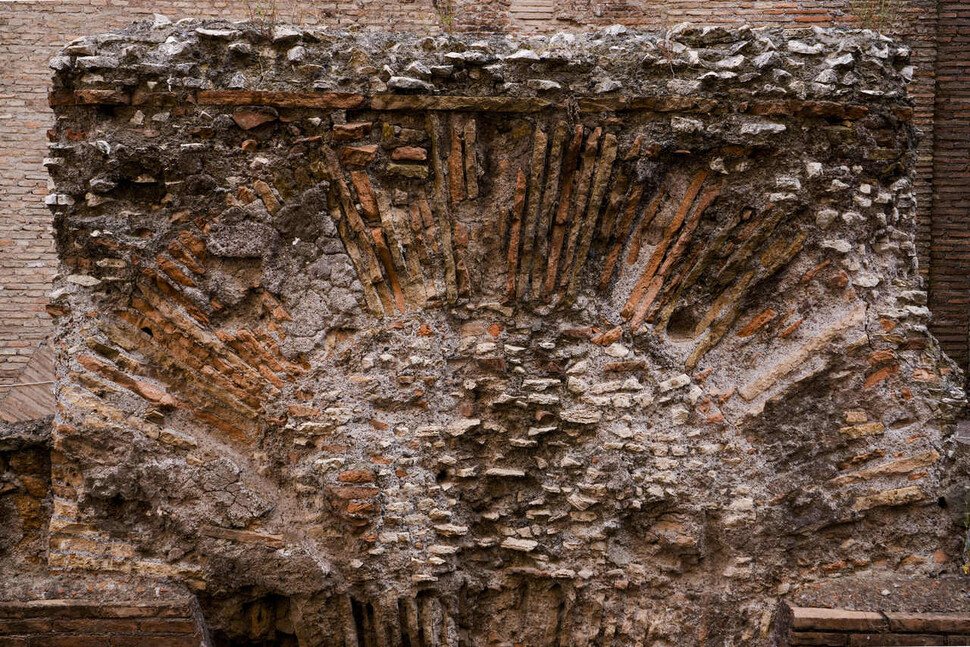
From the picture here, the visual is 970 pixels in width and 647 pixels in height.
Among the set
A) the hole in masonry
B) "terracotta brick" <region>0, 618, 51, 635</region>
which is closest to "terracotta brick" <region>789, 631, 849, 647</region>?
the hole in masonry

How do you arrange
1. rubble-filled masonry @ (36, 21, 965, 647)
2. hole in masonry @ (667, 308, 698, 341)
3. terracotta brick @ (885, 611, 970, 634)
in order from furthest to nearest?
hole in masonry @ (667, 308, 698, 341), rubble-filled masonry @ (36, 21, 965, 647), terracotta brick @ (885, 611, 970, 634)

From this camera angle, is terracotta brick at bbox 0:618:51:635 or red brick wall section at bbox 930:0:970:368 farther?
red brick wall section at bbox 930:0:970:368

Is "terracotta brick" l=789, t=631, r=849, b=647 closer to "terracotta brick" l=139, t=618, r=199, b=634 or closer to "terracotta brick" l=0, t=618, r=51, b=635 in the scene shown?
"terracotta brick" l=139, t=618, r=199, b=634

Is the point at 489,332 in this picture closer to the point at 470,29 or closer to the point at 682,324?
the point at 682,324

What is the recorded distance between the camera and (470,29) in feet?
21.0

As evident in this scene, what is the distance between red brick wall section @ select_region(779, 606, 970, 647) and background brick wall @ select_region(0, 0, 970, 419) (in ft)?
13.5

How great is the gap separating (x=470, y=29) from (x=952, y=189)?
173 inches

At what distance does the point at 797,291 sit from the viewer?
3256mm

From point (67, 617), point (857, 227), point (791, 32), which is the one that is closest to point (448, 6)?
point (791, 32)

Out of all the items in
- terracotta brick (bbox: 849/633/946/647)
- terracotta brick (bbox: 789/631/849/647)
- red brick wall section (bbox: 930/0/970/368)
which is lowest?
terracotta brick (bbox: 849/633/946/647)

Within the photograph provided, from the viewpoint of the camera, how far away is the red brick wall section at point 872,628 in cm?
292

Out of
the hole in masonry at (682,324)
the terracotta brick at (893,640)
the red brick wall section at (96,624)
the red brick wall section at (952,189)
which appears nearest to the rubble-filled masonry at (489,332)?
the hole in masonry at (682,324)

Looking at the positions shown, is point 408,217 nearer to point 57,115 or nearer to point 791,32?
point 57,115

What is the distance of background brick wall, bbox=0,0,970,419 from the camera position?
20.5 ft
